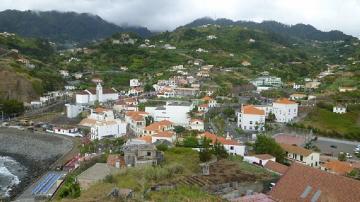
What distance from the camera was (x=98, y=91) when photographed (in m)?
54.3

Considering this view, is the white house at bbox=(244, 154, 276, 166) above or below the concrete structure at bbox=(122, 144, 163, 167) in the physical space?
below

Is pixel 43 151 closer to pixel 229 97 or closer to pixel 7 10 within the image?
pixel 229 97

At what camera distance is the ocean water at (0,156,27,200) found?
2728 centimetres

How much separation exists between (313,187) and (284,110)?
2976 cm

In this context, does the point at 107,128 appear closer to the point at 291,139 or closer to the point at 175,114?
the point at 175,114

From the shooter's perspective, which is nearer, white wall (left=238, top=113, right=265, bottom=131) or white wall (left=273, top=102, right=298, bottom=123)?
white wall (left=238, top=113, right=265, bottom=131)

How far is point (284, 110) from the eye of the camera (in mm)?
42812

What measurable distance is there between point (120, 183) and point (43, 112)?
38.4 m

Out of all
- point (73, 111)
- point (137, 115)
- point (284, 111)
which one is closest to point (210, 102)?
point (284, 111)

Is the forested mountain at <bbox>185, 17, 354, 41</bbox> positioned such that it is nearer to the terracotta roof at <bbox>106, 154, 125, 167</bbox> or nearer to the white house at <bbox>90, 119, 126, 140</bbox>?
the white house at <bbox>90, 119, 126, 140</bbox>

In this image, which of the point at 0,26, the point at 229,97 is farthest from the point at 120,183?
the point at 0,26

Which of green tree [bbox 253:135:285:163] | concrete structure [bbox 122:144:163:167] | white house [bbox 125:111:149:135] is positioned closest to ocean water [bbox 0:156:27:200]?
concrete structure [bbox 122:144:163:167]

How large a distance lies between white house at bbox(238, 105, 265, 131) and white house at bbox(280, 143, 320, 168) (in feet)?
32.5

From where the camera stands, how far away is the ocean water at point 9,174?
2728 cm
